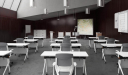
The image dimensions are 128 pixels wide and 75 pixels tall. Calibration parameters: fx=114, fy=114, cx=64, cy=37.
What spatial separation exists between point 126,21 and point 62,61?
19.3ft

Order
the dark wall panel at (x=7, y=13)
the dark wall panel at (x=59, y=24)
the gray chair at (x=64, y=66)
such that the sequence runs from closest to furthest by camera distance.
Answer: the gray chair at (x=64, y=66)
the dark wall panel at (x=7, y=13)
the dark wall panel at (x=59, y=24)

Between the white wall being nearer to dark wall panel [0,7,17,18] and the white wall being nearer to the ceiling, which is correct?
the ceiling

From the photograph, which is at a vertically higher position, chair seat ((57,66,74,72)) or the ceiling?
the ceiling

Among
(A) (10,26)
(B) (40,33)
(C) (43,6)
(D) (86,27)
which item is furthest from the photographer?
(B) (40,33)

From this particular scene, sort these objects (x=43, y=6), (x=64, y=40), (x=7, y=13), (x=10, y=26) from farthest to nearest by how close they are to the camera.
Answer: (x=43, y=6)
(x=10, y=26)
(x=7, y=13)
(x=64, y=40)

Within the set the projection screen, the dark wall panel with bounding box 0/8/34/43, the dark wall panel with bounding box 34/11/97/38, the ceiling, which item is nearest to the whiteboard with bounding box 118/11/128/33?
the ceiling

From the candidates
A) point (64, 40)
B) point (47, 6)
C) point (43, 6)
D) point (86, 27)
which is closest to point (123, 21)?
point (64, 40)

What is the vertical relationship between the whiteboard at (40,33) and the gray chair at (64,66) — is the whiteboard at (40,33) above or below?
above

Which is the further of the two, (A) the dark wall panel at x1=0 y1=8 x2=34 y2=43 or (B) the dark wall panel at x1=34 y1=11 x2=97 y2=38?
(B) the dark wall panel at x1=34 y1=11 x2=97 y2=38

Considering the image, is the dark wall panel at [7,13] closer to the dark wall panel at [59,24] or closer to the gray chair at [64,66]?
the dark wall panel at [59,24]

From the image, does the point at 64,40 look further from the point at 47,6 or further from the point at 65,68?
the point at 47,6

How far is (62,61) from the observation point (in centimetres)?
288

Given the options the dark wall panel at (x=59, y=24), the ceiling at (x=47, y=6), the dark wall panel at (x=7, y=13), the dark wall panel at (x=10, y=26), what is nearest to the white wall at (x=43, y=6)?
the ceiling at (x=47, y=6)

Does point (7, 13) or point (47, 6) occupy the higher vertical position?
point (47, 6)
